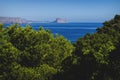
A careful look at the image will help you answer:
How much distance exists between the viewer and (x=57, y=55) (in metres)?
43.8

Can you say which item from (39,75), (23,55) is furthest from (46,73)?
(23,55)

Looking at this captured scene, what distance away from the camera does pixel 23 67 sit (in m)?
41.5

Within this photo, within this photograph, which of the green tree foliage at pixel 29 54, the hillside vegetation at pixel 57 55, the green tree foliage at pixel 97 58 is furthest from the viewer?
the green tree foliage at pixel 29 54

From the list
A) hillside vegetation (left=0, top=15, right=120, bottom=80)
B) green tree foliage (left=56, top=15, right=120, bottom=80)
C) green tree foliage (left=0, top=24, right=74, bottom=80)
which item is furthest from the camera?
green tree foliage (left=0, top=24, right=74, bottom=80)

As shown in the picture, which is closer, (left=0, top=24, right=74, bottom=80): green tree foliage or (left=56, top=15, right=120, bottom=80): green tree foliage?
(left=56, top=15, right=120, bottom=80): green tree foliage

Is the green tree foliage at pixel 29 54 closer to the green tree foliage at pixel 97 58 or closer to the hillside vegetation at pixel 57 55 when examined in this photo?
the hillside vegetation at pixel 57 55

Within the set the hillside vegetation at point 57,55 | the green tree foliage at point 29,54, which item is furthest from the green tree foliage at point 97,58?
the green tree foliage at point 29,54

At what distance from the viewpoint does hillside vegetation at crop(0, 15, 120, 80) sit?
34906mm

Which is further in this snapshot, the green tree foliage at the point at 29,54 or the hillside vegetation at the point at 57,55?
the green tree foliage at the point at 29,54

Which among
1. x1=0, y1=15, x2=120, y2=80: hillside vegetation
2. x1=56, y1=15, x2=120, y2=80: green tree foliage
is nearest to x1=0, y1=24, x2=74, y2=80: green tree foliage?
x1=0, y1=15, x2=120, y2=80: hillside vegetation

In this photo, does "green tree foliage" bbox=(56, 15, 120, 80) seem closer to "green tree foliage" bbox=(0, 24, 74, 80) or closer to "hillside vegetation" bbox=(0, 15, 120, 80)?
"hillside vegetation" bbox=(0, 15, 120, 80)

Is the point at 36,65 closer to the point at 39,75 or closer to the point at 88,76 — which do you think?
the point at 39,75

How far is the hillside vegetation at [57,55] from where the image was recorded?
34.9m

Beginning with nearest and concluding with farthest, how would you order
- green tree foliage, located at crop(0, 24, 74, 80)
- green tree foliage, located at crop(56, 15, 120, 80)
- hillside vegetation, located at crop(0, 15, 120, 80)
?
green tree foliage, located at crop(56, 15, 120, 80), hillside vegetation, located at crop(0, 15, 120, 80), green tree foliage, located at crop(0, 24, 74, 80)
